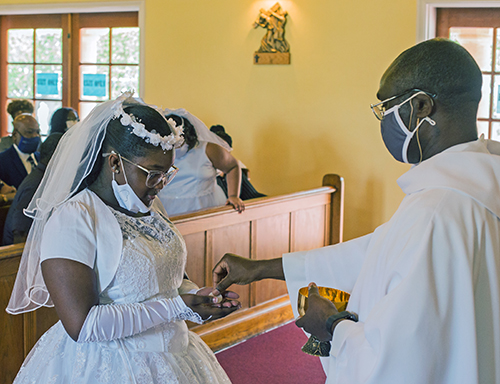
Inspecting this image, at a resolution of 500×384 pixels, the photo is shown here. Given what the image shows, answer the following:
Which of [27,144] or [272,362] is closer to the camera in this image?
[272,362]

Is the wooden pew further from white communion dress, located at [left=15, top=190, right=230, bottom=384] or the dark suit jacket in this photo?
the dark suit jacket

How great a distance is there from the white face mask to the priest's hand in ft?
2.09

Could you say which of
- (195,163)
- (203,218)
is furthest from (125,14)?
(203,218)

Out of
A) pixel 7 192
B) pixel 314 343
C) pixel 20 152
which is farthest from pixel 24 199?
pixel 314 343

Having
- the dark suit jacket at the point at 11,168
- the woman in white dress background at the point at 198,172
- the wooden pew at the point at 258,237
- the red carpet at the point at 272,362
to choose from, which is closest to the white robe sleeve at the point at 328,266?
the wooden pew at the point at 258,237

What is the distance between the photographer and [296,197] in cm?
445

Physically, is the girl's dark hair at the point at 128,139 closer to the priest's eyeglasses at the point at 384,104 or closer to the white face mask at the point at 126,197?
the white face mask at the point at 126,197

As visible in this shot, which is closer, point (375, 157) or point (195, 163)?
point (195, 163)

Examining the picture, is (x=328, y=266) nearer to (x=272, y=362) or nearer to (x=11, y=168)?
(x=272, y=362)

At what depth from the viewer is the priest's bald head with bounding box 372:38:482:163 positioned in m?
1.45

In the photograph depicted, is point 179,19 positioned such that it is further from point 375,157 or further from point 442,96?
point 442,96

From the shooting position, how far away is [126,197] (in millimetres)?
1795

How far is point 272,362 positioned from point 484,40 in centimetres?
328

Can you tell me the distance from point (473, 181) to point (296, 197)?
3.11 m
